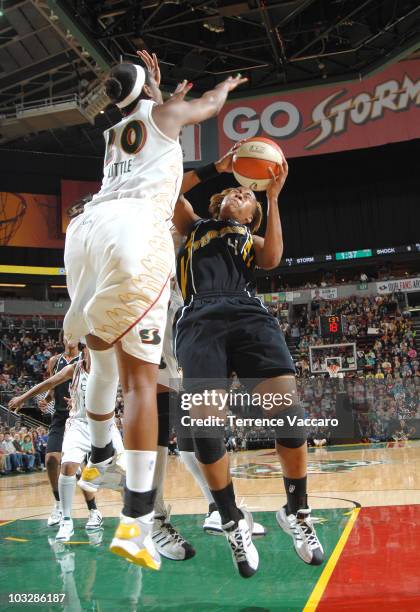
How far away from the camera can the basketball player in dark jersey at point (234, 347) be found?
10.9ft

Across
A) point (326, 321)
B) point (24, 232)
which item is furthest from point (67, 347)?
point (24, 232)

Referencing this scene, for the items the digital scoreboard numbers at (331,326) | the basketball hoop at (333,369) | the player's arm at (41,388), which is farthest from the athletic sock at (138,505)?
the digital scoreboard numbers at (331,326)

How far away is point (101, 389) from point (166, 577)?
1770 mm

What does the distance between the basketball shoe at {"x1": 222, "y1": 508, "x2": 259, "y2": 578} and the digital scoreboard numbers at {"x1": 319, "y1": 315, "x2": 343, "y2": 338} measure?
837 inches

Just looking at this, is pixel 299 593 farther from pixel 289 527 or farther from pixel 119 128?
pixel 119 128

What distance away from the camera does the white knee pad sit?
2.95 metres

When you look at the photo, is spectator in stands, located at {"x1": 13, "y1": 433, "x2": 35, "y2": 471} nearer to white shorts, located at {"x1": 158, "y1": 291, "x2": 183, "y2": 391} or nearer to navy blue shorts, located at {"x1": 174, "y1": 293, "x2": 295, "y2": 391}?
white shorts, located at {"x1": 158, "y1": 291, "x2": 183, "y2": 391}

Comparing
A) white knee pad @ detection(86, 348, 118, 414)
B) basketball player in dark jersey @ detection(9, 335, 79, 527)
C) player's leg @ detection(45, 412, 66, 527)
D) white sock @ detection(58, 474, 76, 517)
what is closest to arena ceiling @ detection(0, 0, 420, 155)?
basketball player in dark jersey @ detection(9, 335, 79, 527)

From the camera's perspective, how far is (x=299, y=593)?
11.4ft

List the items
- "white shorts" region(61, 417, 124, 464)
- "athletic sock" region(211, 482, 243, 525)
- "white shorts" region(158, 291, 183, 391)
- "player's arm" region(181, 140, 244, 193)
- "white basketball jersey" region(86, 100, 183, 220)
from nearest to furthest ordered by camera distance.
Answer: "white basketball jersey" region(86, 100, 183, 220) < "athletic sock" region(211, 482, 243, 525) < "player's arm" region(181, 140, 244, 193) < "white shorts" region(158, 291, 183, 391) < "white shorts" region(61, 417, 124, 464)

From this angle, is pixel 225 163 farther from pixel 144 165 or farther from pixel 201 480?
pixel 201 480

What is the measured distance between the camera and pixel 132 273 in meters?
2.62

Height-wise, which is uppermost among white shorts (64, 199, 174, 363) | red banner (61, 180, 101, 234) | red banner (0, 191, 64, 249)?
red banner (61, 180, 101, 234)

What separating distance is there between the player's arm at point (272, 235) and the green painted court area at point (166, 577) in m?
1.93
